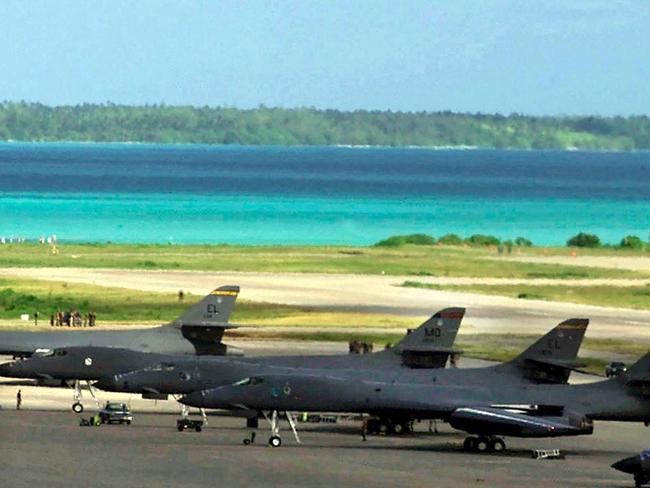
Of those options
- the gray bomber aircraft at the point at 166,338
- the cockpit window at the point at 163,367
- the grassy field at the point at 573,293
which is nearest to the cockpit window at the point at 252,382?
the cockpit window at the point at 163,367

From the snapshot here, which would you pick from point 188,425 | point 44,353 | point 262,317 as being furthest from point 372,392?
point 262,317

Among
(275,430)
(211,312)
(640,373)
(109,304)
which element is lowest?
(275,430)

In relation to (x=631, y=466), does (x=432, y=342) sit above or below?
above

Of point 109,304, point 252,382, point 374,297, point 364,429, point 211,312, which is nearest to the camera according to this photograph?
point 252,382

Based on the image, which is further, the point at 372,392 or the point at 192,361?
the point at 192,361

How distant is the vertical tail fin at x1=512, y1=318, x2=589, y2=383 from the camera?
7738cm

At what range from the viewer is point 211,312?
9231 cm

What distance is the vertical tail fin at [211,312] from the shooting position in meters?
92.2

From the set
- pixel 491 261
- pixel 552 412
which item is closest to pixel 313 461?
pixel 552 412

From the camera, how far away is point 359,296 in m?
144

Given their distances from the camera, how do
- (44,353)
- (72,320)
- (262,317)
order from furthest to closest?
(262,317), (72,320), (44,353)

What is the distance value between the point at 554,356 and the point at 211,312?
66.5 feet

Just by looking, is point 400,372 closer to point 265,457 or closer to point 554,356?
point 554,356

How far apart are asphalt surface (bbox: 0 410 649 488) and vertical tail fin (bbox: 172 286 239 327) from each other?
35.2 ft
